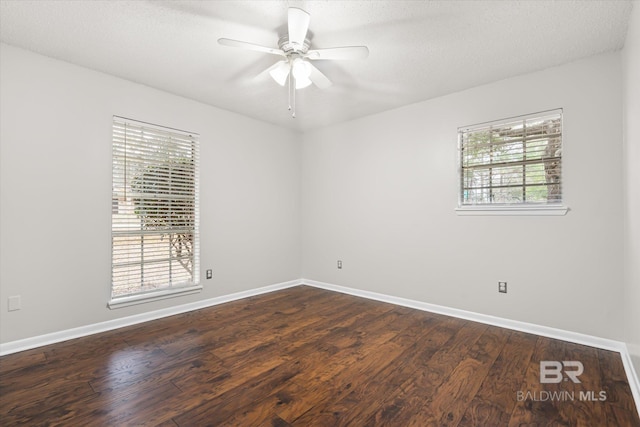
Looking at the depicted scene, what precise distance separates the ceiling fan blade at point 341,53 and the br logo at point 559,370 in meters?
2.63

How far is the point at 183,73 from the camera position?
2.96 metres

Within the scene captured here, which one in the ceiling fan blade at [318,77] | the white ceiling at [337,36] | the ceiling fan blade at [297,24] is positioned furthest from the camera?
the ceiling fan blade at [318,77]

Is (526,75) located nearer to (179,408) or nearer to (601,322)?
(601,322)

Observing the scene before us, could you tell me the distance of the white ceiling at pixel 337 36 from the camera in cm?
203

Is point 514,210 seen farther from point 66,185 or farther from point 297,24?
point 66,185

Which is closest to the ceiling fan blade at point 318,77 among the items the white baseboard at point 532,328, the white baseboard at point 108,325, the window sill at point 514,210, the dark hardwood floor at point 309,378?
the window sill at point 514,210

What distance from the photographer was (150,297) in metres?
3.26

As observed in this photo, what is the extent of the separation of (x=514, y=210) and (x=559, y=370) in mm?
1445

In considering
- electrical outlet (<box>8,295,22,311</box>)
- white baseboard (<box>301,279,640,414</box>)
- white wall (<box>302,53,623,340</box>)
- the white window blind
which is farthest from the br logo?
electrical outlet (<box>8,295,22,311</box>)

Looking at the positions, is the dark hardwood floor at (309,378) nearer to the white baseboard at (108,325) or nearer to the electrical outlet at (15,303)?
the white baseboard at (108,325)

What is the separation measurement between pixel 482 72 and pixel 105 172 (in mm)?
3873

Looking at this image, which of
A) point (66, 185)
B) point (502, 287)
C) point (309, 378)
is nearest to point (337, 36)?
point (309, 378)

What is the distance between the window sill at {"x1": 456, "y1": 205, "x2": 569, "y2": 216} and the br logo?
127 centimetres

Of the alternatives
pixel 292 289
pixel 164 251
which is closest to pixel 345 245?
pixel 292 289
